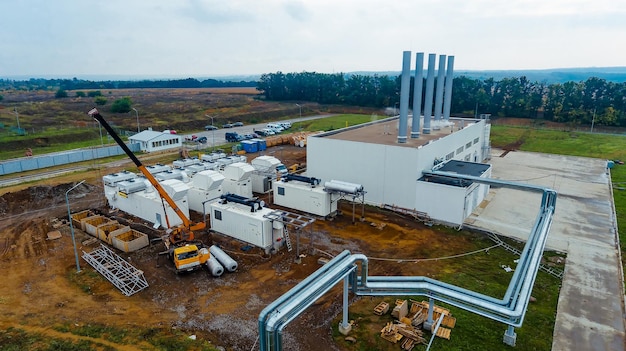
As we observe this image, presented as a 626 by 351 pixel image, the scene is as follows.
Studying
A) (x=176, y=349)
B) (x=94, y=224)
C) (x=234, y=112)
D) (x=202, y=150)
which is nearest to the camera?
(x=176, y=349)

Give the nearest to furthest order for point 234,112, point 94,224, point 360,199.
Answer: point 94,224 → point 360,199 → point 234,112

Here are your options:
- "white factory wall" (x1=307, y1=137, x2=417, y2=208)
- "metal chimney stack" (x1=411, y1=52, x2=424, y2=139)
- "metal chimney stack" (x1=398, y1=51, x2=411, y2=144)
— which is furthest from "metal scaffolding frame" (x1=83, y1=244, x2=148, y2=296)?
"metal chimney stack" (x1=411, y1=52, x2=424, y2=139)

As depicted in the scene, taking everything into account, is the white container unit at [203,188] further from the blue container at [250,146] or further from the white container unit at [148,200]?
the blue container at [250,146]

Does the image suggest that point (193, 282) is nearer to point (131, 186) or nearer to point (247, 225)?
point (247, 225)

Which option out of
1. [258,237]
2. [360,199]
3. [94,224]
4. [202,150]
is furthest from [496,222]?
[202,150]

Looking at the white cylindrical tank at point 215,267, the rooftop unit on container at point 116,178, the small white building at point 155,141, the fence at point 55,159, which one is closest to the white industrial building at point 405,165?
the white cylindrical tank at point 215,267

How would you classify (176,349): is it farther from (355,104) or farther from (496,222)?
(355,104)
